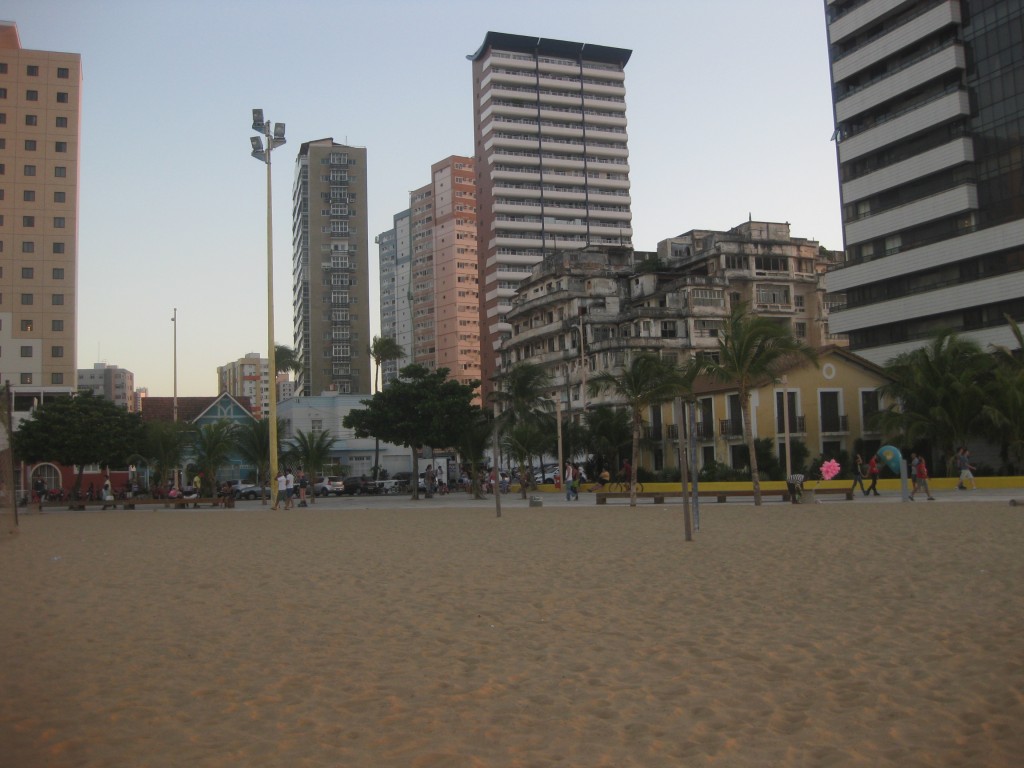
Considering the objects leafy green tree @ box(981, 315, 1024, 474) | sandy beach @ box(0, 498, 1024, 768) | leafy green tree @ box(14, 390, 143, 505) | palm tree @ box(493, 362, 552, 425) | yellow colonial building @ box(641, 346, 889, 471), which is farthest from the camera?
palm tree @ box(493, 362, 552, 425)

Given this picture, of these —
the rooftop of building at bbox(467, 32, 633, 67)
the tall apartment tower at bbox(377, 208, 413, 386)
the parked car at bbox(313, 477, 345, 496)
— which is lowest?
the parked car at bbox(313, 477, 345, 496)

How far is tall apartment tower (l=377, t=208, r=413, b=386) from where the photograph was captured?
161 metres

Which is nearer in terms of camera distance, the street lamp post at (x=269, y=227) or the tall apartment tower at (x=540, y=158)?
the street lamp post at (x=269, y=227)

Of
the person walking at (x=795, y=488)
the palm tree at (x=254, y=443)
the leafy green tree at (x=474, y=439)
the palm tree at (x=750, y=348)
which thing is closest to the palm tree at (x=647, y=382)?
the palm tree at (x=750, y=348)

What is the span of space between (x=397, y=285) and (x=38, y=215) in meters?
86.8

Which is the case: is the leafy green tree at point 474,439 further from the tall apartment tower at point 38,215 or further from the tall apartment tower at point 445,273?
the tall apartment tower at point 445,273

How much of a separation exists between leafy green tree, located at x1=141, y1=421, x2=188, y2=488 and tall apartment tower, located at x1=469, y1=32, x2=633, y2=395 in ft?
172

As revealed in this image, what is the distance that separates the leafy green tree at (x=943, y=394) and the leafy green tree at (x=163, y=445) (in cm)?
4163

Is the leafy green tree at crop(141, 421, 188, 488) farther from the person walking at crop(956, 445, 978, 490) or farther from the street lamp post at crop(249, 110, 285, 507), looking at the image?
the person walking at crop(956, 445, 978, 490)

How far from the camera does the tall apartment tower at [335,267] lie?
128 m

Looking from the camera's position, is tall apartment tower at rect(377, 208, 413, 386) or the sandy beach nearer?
the sandy beach

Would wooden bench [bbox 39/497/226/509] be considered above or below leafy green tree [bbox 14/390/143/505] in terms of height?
below

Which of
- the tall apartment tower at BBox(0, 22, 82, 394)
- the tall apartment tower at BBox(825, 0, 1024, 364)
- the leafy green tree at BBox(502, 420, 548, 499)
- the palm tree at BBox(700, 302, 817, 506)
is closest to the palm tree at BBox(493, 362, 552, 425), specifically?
the leafy green tree at BBox(502, 420, 548, 499)

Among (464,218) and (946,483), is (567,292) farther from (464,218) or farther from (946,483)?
(464,218)
